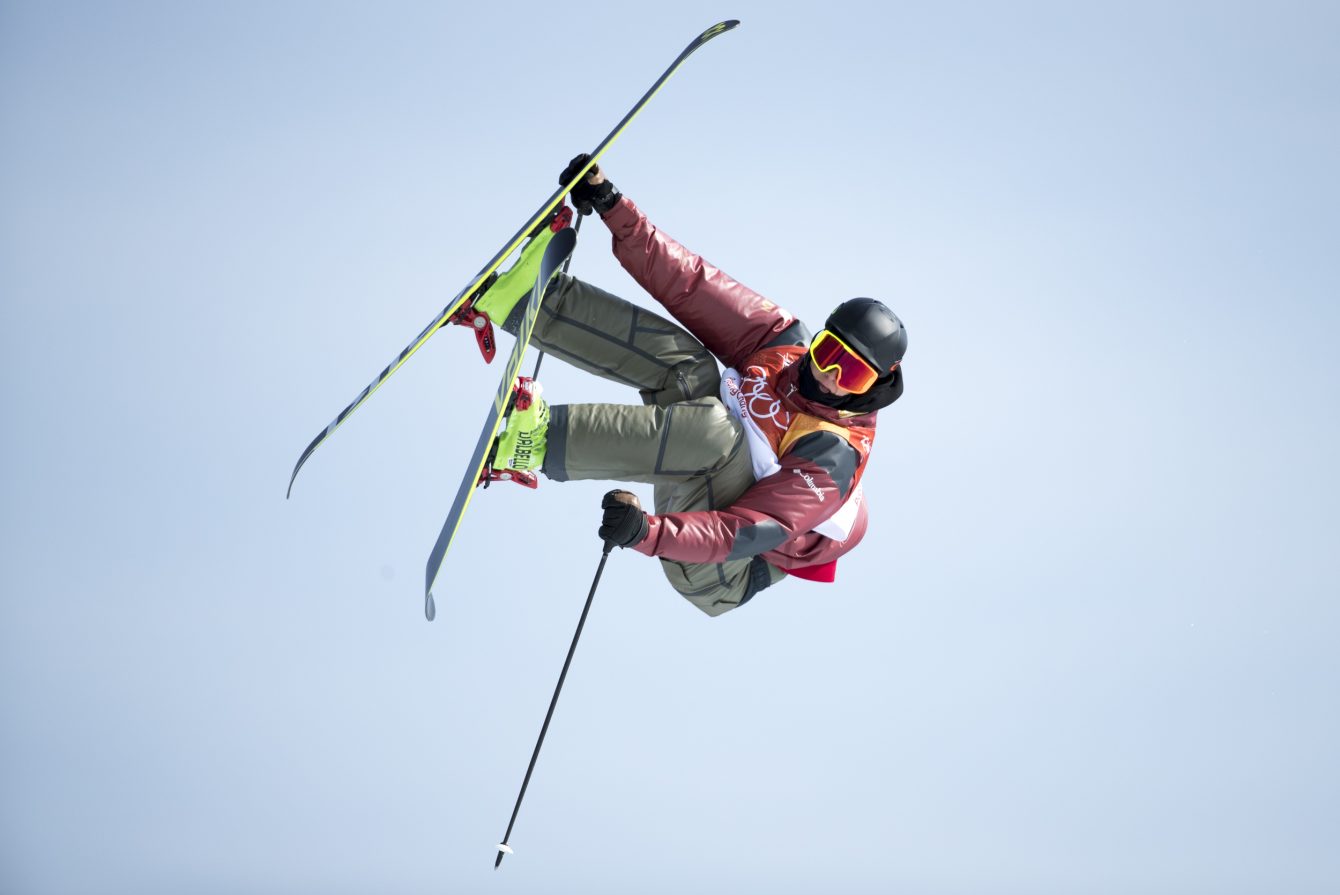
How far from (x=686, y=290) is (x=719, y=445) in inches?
26.3

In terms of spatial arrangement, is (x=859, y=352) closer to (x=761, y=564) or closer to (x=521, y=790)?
(x=761, y=564)

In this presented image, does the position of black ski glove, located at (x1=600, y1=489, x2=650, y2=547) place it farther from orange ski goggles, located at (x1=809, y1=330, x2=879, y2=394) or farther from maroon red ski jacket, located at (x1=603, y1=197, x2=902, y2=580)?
orange ski goggles, located at (x1=809, y1=330, x2=879, y2=394)

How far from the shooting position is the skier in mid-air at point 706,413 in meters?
4.53

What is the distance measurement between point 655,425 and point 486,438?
58 cm

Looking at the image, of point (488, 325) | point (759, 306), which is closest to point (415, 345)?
point (488, 325)

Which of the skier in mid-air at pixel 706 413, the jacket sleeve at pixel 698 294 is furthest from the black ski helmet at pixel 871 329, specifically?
the jacket sleeve at pixel 698 294

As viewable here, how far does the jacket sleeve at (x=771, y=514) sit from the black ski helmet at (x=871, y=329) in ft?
1.09

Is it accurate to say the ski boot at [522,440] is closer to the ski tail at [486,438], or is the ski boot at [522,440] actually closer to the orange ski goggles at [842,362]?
the ski tail at [486,438]

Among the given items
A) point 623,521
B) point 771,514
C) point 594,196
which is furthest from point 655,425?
point 594,196

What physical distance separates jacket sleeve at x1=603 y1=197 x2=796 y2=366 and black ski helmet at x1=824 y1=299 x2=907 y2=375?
Result: 40 centimetres

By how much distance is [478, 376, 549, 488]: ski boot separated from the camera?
14.6 ft

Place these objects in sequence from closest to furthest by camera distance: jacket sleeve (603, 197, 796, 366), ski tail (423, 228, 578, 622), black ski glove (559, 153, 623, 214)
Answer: ski tail (423, 228, 578, 622) < black ski glove (559, 153, 623, 214) < jacket sleeve (603, 197, 796, 366)

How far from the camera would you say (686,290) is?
492cm

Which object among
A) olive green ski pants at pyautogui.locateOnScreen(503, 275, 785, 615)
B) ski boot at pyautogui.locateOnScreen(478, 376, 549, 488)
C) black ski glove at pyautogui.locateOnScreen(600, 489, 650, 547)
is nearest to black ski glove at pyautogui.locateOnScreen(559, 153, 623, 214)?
olive green ski pants at pyautogui.locateOnScreen(503, 275, 785, 615)
